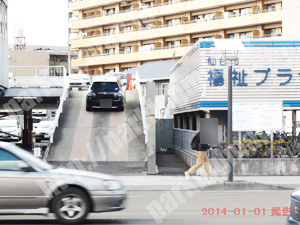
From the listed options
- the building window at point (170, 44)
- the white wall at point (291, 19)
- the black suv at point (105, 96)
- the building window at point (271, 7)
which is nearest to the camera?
the black suv at point (105, 96)

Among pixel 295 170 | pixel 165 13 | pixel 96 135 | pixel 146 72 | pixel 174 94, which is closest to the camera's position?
pixel 295 170

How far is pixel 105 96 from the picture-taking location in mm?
32531

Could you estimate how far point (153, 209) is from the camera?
13.2m

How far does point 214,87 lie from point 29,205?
49.5ft

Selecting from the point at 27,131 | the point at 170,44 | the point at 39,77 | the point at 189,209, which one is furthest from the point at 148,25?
the point at 189,209

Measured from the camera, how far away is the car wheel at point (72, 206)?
1070 centimetres

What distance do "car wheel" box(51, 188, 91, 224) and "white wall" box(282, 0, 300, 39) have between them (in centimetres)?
3738

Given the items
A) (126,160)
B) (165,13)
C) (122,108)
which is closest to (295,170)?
(126,160)

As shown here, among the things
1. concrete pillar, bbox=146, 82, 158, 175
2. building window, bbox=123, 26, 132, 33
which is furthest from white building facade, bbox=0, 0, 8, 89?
building window, bbox=123, 26, 132, 33

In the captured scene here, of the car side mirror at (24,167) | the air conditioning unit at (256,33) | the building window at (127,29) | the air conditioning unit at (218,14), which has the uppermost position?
the air conditioning unit at (218,14)

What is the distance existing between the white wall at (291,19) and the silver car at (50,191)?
3720 centimetres

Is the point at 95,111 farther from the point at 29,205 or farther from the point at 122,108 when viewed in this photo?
the point at 29,205

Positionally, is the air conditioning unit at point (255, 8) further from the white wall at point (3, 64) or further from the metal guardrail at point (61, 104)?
the white wall at point (3, 64)

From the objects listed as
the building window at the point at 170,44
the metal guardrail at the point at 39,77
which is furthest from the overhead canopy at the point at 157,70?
the building window at the point at 170,44
